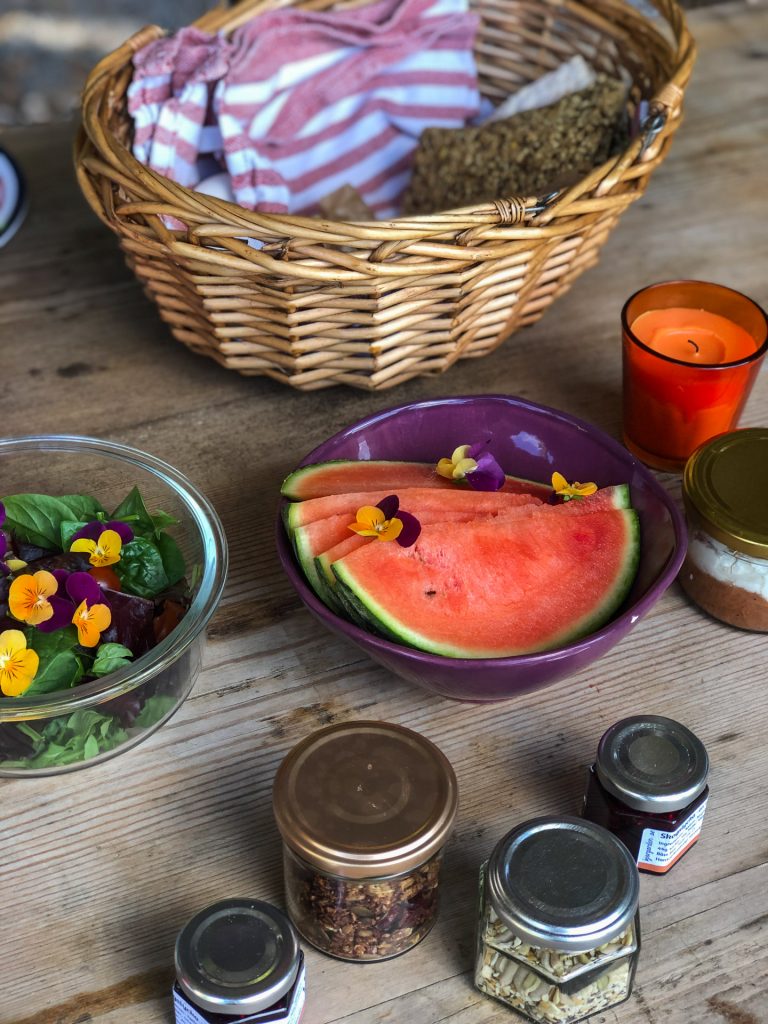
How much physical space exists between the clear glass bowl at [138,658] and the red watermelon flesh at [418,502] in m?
0.06

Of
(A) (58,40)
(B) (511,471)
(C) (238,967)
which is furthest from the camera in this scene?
(A) (58,40)

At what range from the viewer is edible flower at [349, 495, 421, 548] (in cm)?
76

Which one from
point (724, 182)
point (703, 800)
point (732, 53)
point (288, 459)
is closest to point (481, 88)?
point (724, 182)

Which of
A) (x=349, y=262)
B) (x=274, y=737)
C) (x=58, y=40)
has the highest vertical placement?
(x=349, y=262)

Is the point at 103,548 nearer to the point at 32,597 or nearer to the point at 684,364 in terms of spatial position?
the point at 32,597

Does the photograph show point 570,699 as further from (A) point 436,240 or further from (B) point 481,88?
(B) point 481,88

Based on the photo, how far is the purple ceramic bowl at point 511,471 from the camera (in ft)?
2.26

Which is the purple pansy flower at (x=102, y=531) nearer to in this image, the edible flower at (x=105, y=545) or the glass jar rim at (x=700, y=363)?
the edible flower at (x=105, y=545)

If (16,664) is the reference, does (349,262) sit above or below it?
above

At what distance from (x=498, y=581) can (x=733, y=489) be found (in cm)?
A: 20

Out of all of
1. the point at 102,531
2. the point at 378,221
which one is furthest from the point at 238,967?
the point at 378,221

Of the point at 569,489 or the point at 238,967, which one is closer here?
the point at 238,967

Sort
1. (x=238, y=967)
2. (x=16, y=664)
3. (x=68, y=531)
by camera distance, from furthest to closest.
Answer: (x=68, y=531) < (x=16, y=664) < (x=238, y=967)

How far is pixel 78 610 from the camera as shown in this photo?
0.71 meters
